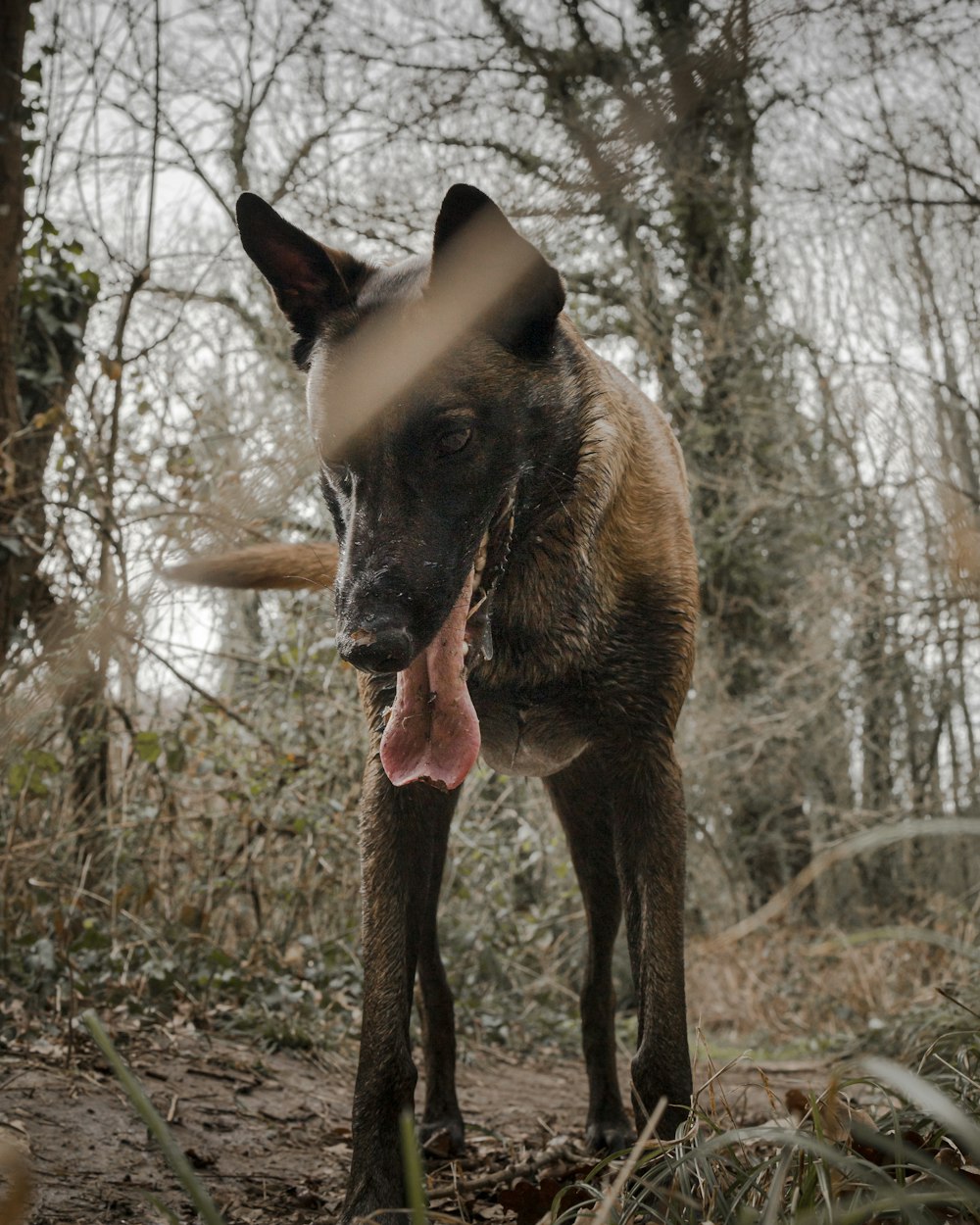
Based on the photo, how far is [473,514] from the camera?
2.63 m

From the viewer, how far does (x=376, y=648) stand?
2322mm

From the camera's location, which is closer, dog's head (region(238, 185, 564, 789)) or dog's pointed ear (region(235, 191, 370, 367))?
dog's head (region(238, 185, 564, 789))

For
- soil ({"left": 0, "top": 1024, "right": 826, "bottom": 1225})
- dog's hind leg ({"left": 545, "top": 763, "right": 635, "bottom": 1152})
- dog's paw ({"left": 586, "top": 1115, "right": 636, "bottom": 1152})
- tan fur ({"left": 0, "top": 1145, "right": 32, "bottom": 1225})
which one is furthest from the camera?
dog's hind leg ({"left": 545, "top": 763, "right": 635, "bottom": 1152})

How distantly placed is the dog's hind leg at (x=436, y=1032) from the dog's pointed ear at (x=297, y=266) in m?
1.57

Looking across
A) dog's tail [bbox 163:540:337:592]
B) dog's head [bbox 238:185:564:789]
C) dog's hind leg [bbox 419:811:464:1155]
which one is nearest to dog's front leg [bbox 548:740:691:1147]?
dog's hind leg [bbox 419:811:464:1155]

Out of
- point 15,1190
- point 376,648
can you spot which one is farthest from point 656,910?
point 15,1190

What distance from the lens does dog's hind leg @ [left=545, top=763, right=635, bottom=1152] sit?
366cm

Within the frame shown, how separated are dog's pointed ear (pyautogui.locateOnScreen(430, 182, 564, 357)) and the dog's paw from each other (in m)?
2.39

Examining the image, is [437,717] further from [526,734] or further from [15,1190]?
[15,1190]

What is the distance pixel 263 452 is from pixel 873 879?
24.5 ft

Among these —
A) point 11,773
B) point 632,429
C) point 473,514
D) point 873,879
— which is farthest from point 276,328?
point 873,879

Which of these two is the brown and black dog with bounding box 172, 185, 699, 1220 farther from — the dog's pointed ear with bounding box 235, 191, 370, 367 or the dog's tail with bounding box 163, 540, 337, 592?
the dog's tail with bounding box 163, 540, 337, 592

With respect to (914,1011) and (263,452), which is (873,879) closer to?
(914,1011)

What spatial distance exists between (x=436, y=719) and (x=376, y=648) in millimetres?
331
